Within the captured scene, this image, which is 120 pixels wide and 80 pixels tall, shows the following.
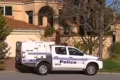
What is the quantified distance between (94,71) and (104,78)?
1.60m

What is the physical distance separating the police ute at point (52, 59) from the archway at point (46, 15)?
46.4 ft

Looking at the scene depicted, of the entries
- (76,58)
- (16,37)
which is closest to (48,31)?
(16,37)

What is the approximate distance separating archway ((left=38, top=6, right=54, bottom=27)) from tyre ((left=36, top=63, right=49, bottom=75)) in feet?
48.5

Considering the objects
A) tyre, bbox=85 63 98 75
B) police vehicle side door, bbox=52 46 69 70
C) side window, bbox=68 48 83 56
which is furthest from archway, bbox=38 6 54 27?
tyre, bbox=85 63 98 75

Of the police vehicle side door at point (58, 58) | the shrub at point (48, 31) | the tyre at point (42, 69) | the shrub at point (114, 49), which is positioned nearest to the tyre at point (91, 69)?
the police vehicle side door at point (58, 58)

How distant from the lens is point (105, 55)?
3397cm

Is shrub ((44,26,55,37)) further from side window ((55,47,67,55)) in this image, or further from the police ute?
side window ((55,47,67,55))

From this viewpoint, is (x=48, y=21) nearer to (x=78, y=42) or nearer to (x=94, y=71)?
(x=78, y=42)

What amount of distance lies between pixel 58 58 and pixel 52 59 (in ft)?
1.26

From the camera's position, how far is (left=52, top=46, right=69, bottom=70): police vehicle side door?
21.8 m

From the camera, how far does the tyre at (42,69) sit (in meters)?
21.5

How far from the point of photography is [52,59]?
21766 millimetres

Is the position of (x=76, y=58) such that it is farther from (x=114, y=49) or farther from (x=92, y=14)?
(x=114, y=49)

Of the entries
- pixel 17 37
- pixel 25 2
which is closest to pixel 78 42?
pixel 17 37
